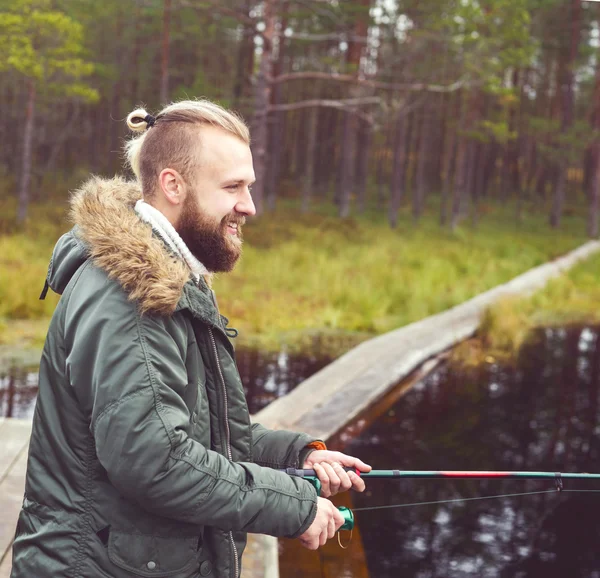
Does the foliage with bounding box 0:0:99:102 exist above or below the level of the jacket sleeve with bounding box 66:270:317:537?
above

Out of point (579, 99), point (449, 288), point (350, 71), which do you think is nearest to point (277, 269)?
point (449, 288)

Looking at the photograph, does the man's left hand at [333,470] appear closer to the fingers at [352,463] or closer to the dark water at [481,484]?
the fingers at [352,463]

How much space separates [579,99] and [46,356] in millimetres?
44378

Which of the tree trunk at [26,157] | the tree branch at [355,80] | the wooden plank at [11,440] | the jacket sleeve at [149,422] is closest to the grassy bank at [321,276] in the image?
the tree trunk at [26,157]

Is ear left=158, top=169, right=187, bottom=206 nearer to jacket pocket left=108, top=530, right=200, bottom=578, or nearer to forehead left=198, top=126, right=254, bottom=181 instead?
forehead left=198, top=126, right=254, bottom=181

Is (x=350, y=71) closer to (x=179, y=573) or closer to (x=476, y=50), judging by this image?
(x=476, y=50)

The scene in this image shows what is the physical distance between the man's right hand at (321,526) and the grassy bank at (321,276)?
676 cm

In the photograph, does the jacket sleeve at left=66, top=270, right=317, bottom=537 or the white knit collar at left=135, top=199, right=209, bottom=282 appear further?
the white knit collar at left=135, top=199, right=209, bottom=282

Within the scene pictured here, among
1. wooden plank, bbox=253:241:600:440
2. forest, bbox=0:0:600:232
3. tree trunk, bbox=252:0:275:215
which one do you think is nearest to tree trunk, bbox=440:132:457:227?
forest, bbox=0:0:600:232

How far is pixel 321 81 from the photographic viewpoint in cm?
3262

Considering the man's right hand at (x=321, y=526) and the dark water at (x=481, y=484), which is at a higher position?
the man's right hand at (x=321, y=526)

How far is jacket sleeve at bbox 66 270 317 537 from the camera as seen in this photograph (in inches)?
64.3

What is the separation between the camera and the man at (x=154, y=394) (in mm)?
1655

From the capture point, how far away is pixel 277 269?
1282 centimetres
